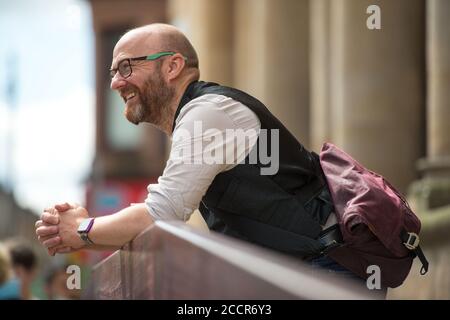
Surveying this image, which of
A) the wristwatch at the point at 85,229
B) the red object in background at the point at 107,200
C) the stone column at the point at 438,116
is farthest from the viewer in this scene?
the red object in background at the point at 107,200

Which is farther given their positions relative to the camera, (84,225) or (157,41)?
(157,41)

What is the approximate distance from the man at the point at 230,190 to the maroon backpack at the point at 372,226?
0.05 m

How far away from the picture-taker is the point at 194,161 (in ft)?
12.2

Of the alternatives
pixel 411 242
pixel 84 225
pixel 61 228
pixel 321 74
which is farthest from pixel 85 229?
pixel 321 74

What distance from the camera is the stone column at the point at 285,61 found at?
15883 millimetres

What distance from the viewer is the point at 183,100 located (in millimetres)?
4070

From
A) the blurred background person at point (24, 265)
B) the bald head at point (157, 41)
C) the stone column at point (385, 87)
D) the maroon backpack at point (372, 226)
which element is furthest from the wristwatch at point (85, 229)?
the stone column at point (385, 87)

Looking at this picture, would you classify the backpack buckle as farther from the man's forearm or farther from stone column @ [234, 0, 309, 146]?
stone column @ [234, 0, 309, 146]

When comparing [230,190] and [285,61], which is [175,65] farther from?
[285,61]

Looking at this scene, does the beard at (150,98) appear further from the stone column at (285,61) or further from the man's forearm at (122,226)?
the stone column at (285,61)

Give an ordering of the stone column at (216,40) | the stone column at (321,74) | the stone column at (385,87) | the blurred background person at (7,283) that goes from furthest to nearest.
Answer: the stone column at (216,40) → the stone column at (321,74) → the stone column at (385,87) → the blurred background person at (7,283)

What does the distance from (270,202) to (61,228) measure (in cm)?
74

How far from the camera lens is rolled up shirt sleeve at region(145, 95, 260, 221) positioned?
3.72 meters
